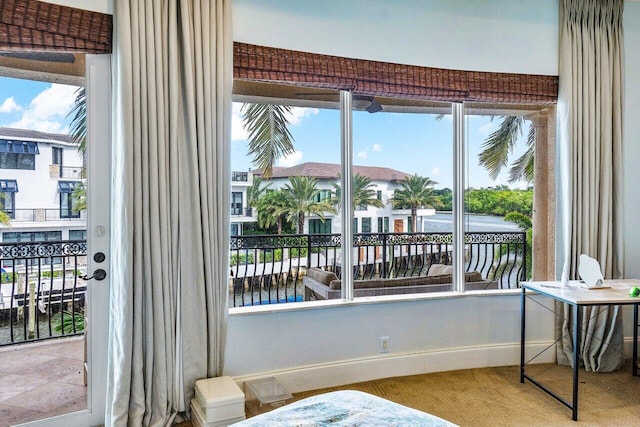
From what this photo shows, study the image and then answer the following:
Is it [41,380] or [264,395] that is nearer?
[41,380]

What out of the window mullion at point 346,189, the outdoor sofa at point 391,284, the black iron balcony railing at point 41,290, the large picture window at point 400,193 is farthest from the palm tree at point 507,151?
the black iron balcony railing at point 41,290

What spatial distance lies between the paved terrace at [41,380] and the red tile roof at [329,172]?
62.3 inches

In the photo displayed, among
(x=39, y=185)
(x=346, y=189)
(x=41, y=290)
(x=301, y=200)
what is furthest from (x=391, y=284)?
(x=39, y=185)

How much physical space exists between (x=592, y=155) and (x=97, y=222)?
3.52 metres

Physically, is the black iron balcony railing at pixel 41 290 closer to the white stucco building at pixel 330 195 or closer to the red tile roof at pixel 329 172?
the white stucco building at pixel 330 195

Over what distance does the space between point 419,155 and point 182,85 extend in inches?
71.3

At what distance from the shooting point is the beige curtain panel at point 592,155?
10.8 ft

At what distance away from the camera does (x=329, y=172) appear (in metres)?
3.12

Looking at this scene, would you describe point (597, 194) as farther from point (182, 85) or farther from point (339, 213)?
point (182, 85)

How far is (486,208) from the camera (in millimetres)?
3467

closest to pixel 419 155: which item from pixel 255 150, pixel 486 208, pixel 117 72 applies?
pixel 486 208

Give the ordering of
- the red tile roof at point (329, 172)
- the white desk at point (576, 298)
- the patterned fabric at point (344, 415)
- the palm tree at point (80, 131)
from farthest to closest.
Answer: the red tile roof at point (329, 172) < the white desk at point (576, 298) < the palm tree at point (80, 131) < the patterned fabric at point (344, 415)

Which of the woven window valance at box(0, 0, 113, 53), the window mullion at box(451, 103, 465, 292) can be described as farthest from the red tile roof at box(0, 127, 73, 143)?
the window mullion at box(451, 103, 465, 292)

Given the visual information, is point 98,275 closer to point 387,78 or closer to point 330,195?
point 330,195
